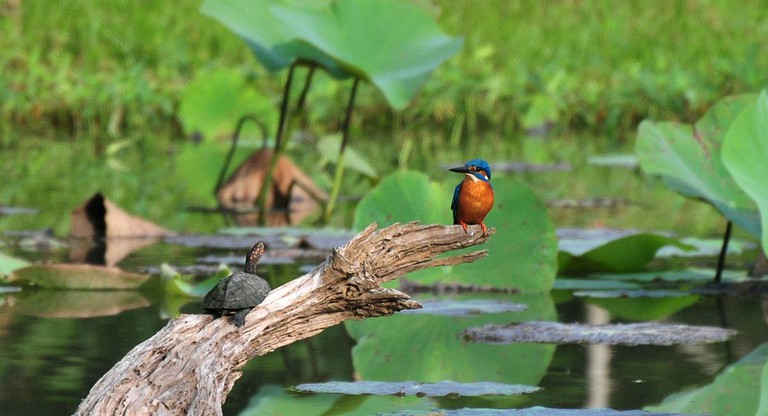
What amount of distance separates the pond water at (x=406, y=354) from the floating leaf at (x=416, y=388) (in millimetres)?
15

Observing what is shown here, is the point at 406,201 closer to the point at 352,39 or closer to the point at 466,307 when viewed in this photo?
the point at 466,307

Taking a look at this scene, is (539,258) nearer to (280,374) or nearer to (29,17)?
(280,374)

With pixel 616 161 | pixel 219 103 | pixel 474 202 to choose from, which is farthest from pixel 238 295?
pixel 616 161

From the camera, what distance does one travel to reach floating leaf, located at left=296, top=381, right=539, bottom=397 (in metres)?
2.07

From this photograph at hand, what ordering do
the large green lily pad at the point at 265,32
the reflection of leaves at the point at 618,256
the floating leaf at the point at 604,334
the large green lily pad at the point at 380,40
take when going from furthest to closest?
the large green lily pad at the point at 265,32
the large green lily pad at the point at 380,40
the reflection of leaves at the point at 618,256
the floating leaf at the point at 604,334

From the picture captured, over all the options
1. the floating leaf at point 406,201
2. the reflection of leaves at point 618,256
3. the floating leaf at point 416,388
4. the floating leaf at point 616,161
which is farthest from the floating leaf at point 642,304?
the floating leaf at point 616,161

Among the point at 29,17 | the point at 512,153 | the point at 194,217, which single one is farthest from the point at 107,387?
the point at 29,17

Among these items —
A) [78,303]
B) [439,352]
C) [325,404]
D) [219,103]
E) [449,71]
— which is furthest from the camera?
[449,71]

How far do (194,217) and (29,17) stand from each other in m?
4.93

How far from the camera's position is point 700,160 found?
3070mm

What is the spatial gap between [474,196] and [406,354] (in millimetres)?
667

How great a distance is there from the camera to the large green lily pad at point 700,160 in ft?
9.56

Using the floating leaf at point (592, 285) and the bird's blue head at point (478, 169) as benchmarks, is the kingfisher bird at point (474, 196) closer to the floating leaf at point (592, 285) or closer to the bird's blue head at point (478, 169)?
the bird's blue head at point (478, 169)

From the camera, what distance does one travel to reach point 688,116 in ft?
23.7
